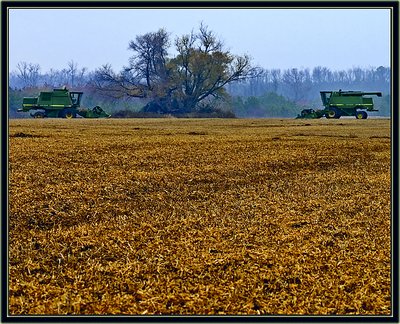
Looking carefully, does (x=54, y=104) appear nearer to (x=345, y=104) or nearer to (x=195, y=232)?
(x=345, y=104)

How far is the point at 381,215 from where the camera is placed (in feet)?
18.2

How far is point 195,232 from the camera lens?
4.83 m

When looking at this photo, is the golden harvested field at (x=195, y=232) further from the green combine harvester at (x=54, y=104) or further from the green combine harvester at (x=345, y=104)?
the green combine harvester at (x=345, y=104)

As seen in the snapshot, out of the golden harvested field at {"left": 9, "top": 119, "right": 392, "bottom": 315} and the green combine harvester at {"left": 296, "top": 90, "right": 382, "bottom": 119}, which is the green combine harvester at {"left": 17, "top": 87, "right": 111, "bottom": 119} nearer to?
the green combine harvester at {"left": 296, "top": 90, "right": 382, "bottom": 119}

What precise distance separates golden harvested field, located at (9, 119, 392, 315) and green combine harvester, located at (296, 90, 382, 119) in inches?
535

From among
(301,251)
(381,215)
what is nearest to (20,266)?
(301,251)

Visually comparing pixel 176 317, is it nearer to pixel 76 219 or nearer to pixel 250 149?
pixel 76 219

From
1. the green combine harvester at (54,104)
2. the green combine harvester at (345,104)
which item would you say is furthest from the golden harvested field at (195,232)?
the green combine harvester at (345,104)

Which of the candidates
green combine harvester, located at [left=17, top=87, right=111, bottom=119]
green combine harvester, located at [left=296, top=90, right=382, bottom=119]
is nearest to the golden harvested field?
green combine harvester, located at [left=17, top=87, right=111, bottom=119]

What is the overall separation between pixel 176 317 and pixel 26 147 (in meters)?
6.92

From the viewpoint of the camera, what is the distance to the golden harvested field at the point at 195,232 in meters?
3.37

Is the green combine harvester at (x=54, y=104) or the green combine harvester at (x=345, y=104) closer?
the green combine harvester at (x=54, y=104)

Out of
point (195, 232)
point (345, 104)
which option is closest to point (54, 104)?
point (345, 104)

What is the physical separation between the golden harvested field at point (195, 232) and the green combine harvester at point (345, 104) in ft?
44.6
